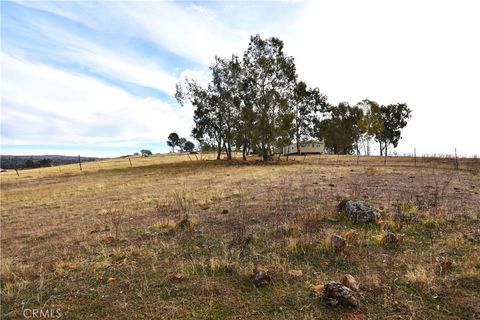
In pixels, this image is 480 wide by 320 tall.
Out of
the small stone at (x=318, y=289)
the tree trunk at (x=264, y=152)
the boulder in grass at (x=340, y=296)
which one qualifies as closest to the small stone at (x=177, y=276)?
the small stone at (x=318, y=289)

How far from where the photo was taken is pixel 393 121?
7300cm

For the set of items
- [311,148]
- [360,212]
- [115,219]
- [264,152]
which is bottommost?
[115,219]

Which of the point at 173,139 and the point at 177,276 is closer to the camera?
the point at 177,276

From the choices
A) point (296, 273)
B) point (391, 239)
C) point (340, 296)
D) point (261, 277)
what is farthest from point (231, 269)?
point (391, 239)

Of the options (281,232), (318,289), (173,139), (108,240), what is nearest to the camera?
(318,289)

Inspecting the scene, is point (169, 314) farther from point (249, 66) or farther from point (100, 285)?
point (249, 66)

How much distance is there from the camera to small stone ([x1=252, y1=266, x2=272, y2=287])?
4.81m

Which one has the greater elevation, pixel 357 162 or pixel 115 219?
pixel 357 162

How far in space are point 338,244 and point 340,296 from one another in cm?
188

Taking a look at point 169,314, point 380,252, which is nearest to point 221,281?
point 169,314

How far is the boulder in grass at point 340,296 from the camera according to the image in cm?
406

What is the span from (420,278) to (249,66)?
38.1m

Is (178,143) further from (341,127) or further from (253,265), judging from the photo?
(253,265)

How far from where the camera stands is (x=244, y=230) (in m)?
7.52
